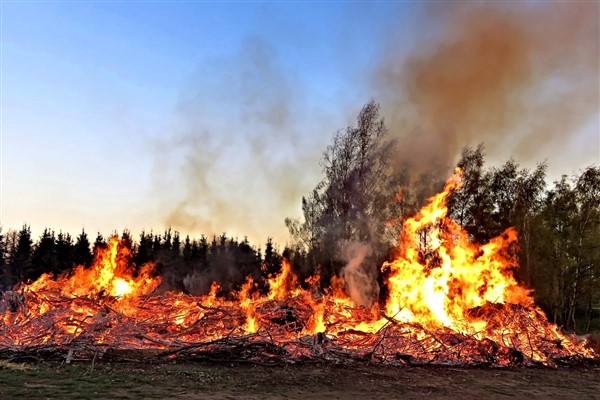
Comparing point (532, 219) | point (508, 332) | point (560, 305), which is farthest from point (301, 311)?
point (560, 305)

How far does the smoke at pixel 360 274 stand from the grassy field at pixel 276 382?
12.7 metres

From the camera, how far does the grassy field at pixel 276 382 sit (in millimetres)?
7613

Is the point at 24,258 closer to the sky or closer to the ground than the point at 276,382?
closer to the sky

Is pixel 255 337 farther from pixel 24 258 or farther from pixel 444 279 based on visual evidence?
pixel 24 258

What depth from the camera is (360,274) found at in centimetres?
2517

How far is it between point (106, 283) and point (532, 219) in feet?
78.6

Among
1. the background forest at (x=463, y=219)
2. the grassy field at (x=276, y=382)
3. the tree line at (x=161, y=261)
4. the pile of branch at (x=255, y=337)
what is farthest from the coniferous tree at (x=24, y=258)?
the grassy field at (x=276, y=382)

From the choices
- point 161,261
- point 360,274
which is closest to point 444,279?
point 360,274

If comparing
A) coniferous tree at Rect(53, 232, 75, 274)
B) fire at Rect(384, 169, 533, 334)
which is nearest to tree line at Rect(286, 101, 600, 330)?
fire at Rect(384, 169, 533, 334)

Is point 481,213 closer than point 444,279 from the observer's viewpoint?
No

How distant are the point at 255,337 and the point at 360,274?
13.8 meters

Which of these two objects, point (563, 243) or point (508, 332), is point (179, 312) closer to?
point (508, 332)

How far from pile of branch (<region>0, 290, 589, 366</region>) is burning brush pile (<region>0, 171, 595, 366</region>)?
0.03 meters

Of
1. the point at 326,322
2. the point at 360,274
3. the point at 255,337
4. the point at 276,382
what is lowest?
the point at 276,382
